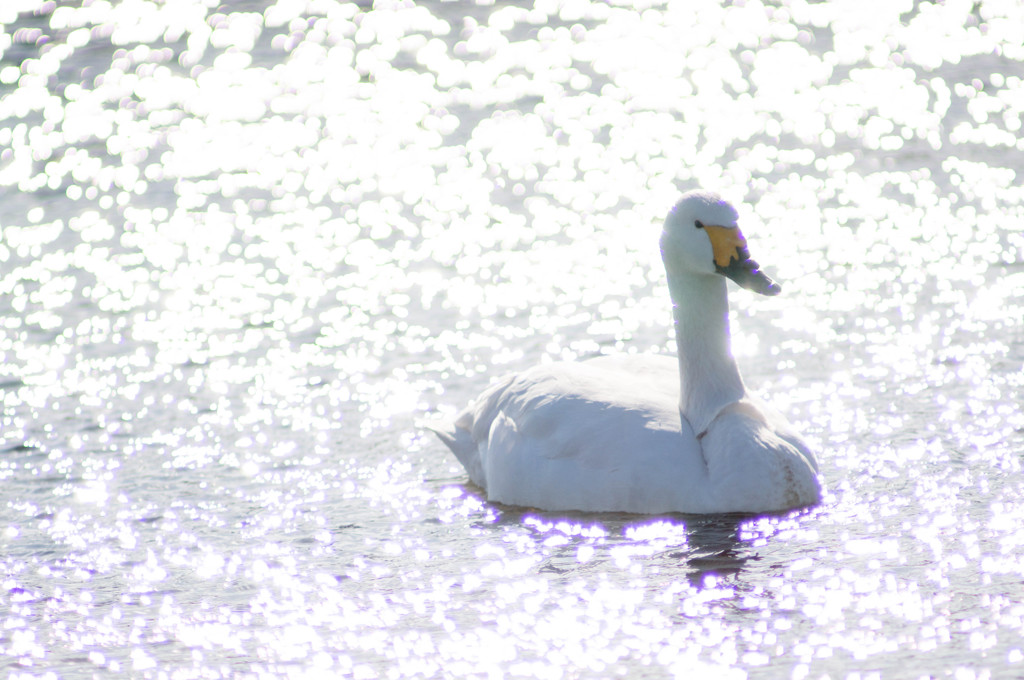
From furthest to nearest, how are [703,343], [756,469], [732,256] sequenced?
[703,343] → [732,256] → [756,469]

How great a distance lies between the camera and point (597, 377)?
359 inches

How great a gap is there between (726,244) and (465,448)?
2.06 metres

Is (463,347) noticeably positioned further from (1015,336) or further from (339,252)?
(1015,336)

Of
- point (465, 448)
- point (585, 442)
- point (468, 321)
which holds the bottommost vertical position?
point (465, 448)

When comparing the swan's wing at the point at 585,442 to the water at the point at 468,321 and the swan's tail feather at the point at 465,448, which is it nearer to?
the swan's tail feather at the point at 465,448

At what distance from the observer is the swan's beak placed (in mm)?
8445

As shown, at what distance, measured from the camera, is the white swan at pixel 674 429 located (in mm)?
8367

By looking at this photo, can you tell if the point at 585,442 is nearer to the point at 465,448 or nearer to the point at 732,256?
the point at 465,448

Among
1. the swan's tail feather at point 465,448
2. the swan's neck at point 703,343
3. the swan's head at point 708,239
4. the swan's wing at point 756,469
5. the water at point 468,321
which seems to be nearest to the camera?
the water at point 468,321

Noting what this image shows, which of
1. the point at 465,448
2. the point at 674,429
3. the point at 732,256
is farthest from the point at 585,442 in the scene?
the point at 732,256

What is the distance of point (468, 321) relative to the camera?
12.2 meters

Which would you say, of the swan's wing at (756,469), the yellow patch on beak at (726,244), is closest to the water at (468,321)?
the swan's wing at (756,469)

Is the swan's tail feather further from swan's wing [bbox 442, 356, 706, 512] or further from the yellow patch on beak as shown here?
the yellow patch on beak

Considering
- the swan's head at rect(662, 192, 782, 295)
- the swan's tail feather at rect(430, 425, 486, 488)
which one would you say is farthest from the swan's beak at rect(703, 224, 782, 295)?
the swan's tail feather at rect(430, 425, 486, 488)
